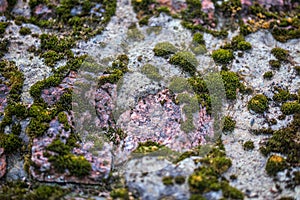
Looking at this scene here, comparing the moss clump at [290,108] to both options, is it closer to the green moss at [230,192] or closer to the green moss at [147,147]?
the green moss at [230,192]

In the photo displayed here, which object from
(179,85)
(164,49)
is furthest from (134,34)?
(179,85)

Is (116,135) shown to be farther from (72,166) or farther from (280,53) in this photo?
(280,53)

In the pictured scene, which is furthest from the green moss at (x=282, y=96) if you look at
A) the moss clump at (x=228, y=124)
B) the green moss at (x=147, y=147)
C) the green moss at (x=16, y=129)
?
the green moss at (x=16, y=129)

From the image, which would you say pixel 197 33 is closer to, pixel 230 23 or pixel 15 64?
pixel 230 23

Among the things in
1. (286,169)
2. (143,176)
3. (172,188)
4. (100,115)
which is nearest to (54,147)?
(100,115)

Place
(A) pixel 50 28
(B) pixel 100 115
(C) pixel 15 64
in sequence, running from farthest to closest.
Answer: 1. (A) pixel 50 28
2. (C) pixel 15 64
3. (B) pixel 100 115
